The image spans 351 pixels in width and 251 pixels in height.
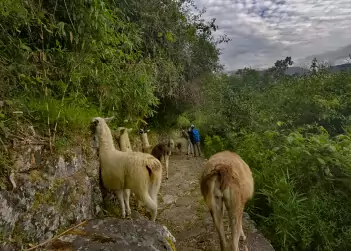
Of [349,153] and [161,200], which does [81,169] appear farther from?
[349,153]

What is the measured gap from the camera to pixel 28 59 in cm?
437

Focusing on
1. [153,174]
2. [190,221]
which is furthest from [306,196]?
[153,174]

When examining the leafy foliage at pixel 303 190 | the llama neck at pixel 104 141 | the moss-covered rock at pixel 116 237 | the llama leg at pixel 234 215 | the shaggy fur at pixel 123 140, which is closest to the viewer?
the moss-covered rock at pixel 116 237

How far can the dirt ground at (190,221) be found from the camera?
4.79 metres

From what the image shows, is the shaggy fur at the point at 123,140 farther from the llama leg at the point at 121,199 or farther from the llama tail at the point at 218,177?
the llama tail at the point at 218,177

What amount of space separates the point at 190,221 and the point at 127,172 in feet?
6.49

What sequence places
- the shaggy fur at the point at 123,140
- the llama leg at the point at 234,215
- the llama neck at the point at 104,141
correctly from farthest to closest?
the shaggy fur at the point at 123,140
the llama neck at the point at 104,141
the llama leg at the point at 234,215

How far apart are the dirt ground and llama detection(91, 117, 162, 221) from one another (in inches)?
38.3

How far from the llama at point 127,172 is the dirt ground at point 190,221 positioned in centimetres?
97

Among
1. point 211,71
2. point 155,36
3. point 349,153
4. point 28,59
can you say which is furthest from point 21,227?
point 211,71

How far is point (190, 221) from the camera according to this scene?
563cm

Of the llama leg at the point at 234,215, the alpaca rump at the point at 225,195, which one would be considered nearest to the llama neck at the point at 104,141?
the alpaca rump at the point at 225,195

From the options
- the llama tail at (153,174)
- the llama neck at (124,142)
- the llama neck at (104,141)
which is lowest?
the llama tail at (153,174)

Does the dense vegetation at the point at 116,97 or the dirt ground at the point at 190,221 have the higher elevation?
the dense vegetation at the point at 116,97
